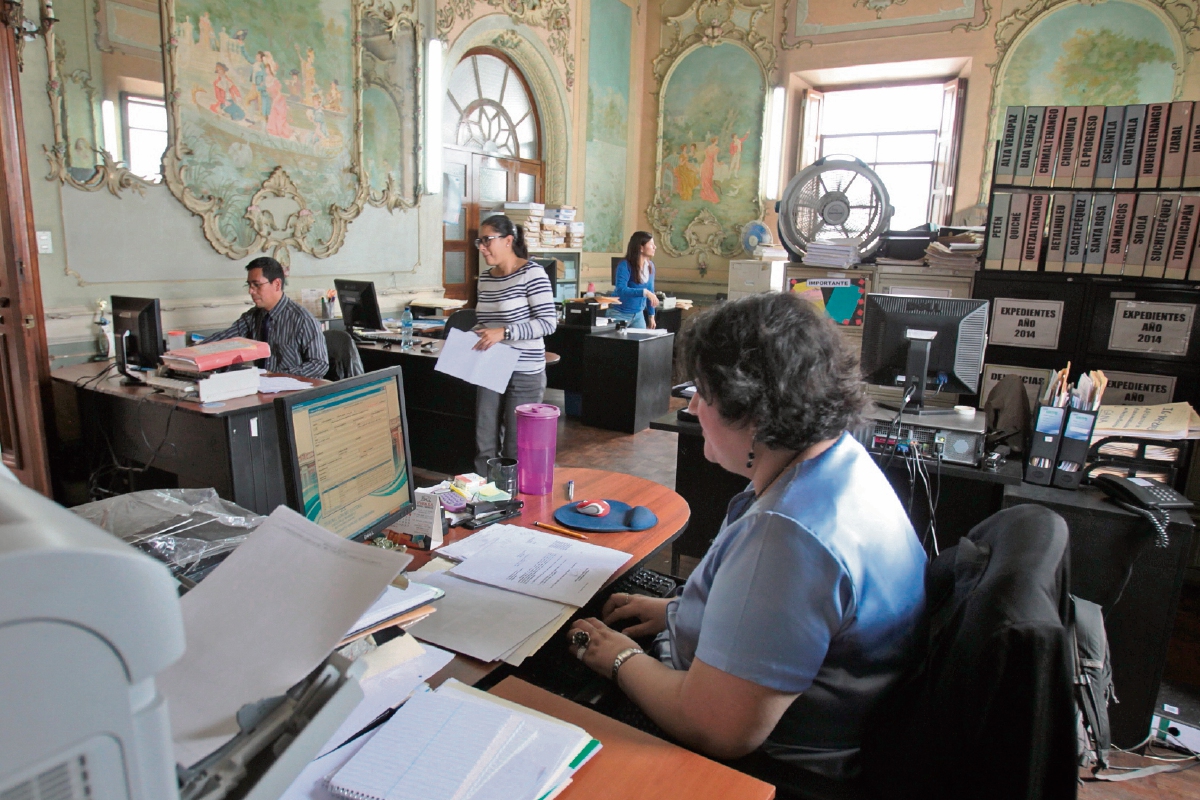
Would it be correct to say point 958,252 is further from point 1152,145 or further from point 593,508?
point 593,508

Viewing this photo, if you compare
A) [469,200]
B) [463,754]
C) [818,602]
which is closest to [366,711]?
[463,754]

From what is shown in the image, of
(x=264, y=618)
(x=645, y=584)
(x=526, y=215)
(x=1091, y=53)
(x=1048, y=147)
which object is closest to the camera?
(x=264, y=618)

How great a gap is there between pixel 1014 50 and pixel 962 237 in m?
4.28

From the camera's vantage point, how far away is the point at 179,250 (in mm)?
4074

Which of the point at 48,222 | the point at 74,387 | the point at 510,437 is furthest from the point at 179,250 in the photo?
the point at 510,437

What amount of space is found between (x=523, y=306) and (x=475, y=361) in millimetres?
360

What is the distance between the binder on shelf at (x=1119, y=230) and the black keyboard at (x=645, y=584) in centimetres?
274

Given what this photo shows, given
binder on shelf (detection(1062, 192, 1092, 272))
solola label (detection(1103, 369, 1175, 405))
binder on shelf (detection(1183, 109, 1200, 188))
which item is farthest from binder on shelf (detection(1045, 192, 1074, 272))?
solola label (detection(1103, 369, 1175, 405))

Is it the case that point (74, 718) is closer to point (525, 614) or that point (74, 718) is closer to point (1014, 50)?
point (525, 614)

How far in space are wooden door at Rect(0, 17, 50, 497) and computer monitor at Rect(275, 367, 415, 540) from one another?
278cm

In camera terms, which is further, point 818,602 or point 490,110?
point 490,110

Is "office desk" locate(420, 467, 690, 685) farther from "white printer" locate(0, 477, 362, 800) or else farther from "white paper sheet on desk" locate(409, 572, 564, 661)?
"white printer" locate(0, 477, 362, 800)

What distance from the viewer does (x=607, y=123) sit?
786 centimetres

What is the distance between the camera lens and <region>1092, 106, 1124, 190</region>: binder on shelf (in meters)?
3.13
